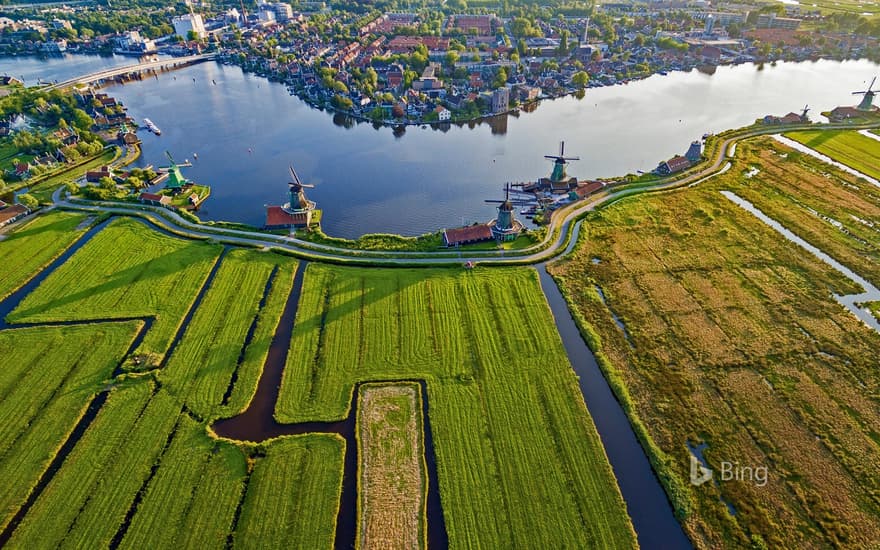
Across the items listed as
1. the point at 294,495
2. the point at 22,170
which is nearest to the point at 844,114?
the point at 294,495

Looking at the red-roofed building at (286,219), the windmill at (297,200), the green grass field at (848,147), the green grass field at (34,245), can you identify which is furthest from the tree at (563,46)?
the green grass field at (34,245)

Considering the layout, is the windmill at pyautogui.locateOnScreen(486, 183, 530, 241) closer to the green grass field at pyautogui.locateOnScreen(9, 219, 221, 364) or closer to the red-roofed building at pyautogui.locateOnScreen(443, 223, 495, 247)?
the red-roofed building at pyautogui.locateOnScreen(443, 223, 495, 247)

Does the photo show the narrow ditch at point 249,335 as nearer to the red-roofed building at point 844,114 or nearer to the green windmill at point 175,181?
the green windmill at point 175,181

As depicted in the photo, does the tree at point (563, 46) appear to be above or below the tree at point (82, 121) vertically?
above

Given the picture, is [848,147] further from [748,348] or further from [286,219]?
[286,219]

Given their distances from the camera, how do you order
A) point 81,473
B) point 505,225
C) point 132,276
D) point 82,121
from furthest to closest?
Result: point 82,121, point 505,225, point 132,276, point 81,473

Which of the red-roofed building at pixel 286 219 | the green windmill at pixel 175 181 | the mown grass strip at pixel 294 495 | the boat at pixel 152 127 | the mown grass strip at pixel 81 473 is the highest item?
the boat at pixel 152 127

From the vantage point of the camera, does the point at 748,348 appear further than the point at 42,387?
Yes

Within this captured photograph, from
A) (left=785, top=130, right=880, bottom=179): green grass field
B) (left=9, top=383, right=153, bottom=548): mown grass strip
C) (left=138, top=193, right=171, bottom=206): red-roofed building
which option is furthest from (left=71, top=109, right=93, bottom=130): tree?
(left=785, top=130, right=880, bottom=179): green grass field
